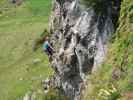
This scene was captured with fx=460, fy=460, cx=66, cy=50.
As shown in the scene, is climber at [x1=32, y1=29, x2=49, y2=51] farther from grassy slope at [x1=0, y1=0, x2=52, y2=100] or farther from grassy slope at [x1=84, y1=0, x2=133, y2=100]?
grassy slope at [x1=84, y1=0, x2=133, y2=100]

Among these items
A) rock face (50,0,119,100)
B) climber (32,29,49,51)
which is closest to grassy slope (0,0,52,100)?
climber (32,29,49,51)

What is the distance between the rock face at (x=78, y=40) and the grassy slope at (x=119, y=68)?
77.8 inches

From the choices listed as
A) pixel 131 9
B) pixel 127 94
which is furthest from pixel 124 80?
pixel 131 9

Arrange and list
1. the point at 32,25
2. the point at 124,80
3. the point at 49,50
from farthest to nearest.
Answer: the point at 32,25, the point at 49,50, the point at 124,80

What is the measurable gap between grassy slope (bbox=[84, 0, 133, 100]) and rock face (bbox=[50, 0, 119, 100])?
1.97m

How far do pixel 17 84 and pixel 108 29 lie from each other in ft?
85.3

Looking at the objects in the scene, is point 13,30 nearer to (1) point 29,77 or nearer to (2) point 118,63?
(1) point 29,77

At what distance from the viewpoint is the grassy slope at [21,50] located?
5172cm

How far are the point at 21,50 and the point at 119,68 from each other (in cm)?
4116

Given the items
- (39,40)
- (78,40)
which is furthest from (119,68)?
(39,40)

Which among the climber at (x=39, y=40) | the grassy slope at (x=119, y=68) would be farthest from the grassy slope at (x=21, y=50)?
the grassy slope at (x=119, y=68)

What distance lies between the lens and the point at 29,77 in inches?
2078

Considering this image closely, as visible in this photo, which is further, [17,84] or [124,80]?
[17,84]

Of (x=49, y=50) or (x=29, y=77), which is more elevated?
(x=49, y=50)
